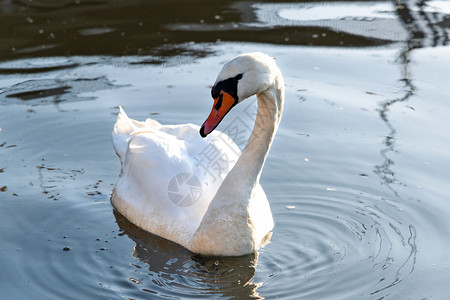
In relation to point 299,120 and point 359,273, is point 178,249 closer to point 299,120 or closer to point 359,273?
point 359,273

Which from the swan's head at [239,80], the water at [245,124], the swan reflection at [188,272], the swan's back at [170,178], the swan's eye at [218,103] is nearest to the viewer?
the swan's head at [239,80]

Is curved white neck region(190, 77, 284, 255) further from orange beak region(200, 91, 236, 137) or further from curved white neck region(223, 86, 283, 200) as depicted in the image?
orange beak region(200, 91, 236, 137)

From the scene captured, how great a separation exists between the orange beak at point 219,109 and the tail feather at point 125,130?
1.80m

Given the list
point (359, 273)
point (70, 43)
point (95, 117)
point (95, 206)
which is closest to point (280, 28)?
point (70, 43)

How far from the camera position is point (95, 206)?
23.9 ft

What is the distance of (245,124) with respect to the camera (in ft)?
29.4

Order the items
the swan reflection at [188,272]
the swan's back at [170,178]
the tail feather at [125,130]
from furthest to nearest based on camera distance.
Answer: the tail feather at [125,130], the swan's back at [170,178], the swan reflection at [188,272]

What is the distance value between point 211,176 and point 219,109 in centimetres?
111

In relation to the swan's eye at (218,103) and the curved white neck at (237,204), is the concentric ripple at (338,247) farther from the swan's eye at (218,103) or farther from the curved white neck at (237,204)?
the swan's eye at (218,103)

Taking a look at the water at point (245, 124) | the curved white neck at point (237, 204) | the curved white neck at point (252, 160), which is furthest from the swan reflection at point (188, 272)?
the curved white neck at point (252, 160)

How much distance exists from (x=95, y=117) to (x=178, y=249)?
3.01m

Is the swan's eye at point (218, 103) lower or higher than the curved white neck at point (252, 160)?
higher

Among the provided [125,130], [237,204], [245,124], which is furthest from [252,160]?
[245,124]

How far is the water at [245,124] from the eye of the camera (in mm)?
6094
